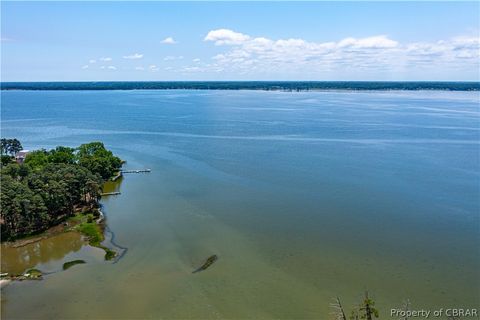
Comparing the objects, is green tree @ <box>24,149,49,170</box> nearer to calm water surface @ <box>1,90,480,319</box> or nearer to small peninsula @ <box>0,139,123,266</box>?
small peninsula @ <box>0,139,123,266</box>

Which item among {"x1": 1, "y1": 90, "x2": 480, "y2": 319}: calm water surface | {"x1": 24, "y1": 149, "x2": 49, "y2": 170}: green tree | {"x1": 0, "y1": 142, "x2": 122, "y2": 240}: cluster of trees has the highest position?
{"x1": 24, "y1": 149, "x2": 49, "y2": 170}: green tree

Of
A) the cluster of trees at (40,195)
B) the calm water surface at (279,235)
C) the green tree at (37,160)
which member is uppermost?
the green tree at (37,160)

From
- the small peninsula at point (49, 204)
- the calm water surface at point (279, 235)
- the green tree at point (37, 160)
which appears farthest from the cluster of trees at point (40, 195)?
the calm water surface at point (279, 235)

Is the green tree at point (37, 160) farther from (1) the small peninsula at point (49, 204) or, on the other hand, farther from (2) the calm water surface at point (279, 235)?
(2) the calm water surface at point (279, 235)

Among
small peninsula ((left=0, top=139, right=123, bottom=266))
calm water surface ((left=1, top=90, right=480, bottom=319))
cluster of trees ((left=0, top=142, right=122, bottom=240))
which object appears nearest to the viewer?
calm water surface ((left=1, top=90, right=480, bottom=319))

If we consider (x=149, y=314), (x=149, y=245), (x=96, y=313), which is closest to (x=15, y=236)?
(x=149, y=245)

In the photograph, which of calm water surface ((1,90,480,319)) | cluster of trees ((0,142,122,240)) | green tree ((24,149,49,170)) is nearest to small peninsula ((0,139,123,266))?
cluster of trees ((0,142,122,240))

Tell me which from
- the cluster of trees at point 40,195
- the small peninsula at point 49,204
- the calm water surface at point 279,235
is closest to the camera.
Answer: the calm water surface at point 279,235

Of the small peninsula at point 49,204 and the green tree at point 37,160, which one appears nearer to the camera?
the small peninsula at point 49,204
